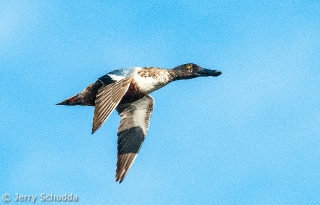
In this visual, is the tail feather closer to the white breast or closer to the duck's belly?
the duck's belly

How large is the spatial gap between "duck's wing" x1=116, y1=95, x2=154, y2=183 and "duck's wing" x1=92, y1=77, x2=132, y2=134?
1809mm

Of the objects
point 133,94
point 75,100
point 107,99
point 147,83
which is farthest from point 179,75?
point 107,99

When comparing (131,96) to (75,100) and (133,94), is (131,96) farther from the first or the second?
(75,100)

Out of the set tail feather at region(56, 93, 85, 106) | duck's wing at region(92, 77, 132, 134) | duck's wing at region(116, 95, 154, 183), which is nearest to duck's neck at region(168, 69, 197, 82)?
duck's wing at region(116, 95, 154, 183)

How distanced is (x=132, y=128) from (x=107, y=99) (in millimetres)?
2627

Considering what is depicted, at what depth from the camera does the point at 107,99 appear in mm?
19859

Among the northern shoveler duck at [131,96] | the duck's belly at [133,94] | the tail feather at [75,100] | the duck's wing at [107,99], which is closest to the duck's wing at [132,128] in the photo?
the northern shoveler duck at [131,96]

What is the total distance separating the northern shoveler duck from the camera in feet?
67.3

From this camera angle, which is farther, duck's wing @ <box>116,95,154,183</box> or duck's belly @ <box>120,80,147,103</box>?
duck's wing @ <box>116,95,154,183</box>

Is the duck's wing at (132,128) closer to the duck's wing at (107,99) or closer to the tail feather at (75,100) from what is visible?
the tail feather at (75,100)

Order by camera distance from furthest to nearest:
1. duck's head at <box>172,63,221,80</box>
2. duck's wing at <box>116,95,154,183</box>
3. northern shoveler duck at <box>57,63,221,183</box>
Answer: duck's head at <box>172,63,221,80</box>
duck's wing at <box>116,95,154,183</box>
northern shoveler duck at <box>57,63,221,183</box>

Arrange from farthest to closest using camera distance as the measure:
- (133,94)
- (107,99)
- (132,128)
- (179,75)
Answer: (179,75)
(132,128)
(133,94)
(107,99)

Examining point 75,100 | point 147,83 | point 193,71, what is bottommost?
point 75,100

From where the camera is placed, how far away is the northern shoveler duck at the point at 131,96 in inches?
808
